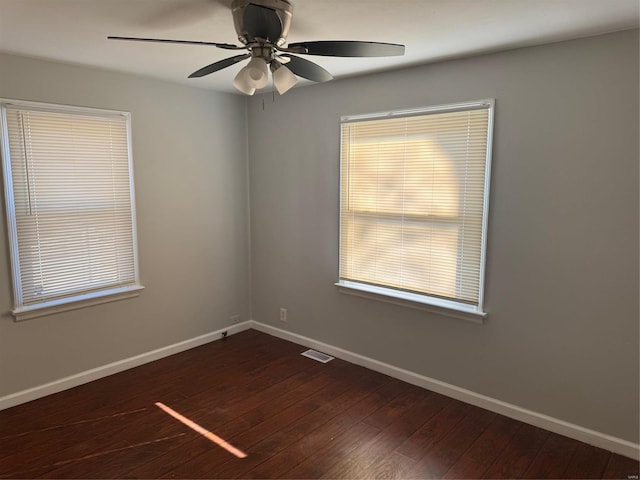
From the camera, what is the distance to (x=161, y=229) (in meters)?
3.60

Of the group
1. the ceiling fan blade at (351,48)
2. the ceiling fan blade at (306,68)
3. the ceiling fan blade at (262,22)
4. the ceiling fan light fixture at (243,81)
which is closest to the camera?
the ceiling fan blade at (262,22)

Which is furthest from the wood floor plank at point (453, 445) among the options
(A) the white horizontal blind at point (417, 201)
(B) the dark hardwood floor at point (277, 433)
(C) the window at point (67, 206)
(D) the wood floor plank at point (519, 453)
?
(C) the window at point (67, 206)

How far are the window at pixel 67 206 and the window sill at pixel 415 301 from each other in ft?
5.90

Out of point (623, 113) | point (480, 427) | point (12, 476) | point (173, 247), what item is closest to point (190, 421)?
point (12, 476)

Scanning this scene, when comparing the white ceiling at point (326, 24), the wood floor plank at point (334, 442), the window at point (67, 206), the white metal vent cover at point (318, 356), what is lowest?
the wood floor plank at point (334, 442)

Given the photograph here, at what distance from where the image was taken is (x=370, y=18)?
210cm

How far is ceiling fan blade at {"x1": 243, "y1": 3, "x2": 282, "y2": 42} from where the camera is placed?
164 cm

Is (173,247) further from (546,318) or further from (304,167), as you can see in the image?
(546,318)

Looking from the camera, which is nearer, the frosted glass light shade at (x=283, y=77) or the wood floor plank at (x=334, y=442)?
the frosted glass light shade at (x=283, y=77)

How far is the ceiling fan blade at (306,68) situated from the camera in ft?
6.74

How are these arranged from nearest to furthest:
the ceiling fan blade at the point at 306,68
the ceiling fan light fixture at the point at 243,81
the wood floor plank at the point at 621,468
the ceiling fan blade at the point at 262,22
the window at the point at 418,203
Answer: the ceiling fan blade at the point at 262,22 < the ceiling fan light fixture at the point at 243,81 < the ceiling fan blade at the point at 306,68 < the wood floor plank at the point at 621,468 < the window at the point at 418,203

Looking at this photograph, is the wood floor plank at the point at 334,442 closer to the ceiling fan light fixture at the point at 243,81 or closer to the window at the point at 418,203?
the window at the point at 418,203

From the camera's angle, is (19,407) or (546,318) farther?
(19,407)

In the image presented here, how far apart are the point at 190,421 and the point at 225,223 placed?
6.24 feet
